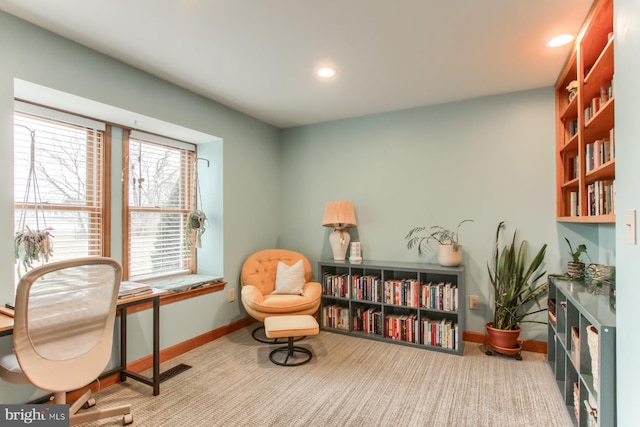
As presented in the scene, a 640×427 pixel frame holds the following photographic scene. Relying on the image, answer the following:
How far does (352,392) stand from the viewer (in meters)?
2.32

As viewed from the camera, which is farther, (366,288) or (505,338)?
(366,288)

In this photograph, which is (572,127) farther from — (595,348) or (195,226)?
(195,226)

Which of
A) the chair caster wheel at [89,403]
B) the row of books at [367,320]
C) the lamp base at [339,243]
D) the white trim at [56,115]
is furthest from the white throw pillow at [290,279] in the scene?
the white trim at [56,115]

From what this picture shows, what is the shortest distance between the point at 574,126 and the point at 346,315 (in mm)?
2728

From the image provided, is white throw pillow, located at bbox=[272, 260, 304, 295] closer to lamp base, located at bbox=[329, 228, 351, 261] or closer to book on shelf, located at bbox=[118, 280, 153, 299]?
lamp base, located at bbox=[329, 228, 351, 261]

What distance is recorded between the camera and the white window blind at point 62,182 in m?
2.30

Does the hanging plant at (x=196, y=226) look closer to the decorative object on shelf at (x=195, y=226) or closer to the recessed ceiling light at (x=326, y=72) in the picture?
the decorative object on shelf at (x=195, y=226)

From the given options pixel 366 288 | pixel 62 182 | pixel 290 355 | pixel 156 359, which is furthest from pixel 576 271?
pixel 62 182

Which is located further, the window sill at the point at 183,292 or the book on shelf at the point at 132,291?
the window sill at the point at 183,292

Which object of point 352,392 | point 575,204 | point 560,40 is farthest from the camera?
point 575,204

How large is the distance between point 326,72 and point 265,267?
7.04 ft

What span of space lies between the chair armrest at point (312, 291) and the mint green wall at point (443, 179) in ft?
2.10

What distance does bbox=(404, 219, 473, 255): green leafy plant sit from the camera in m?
3.34
